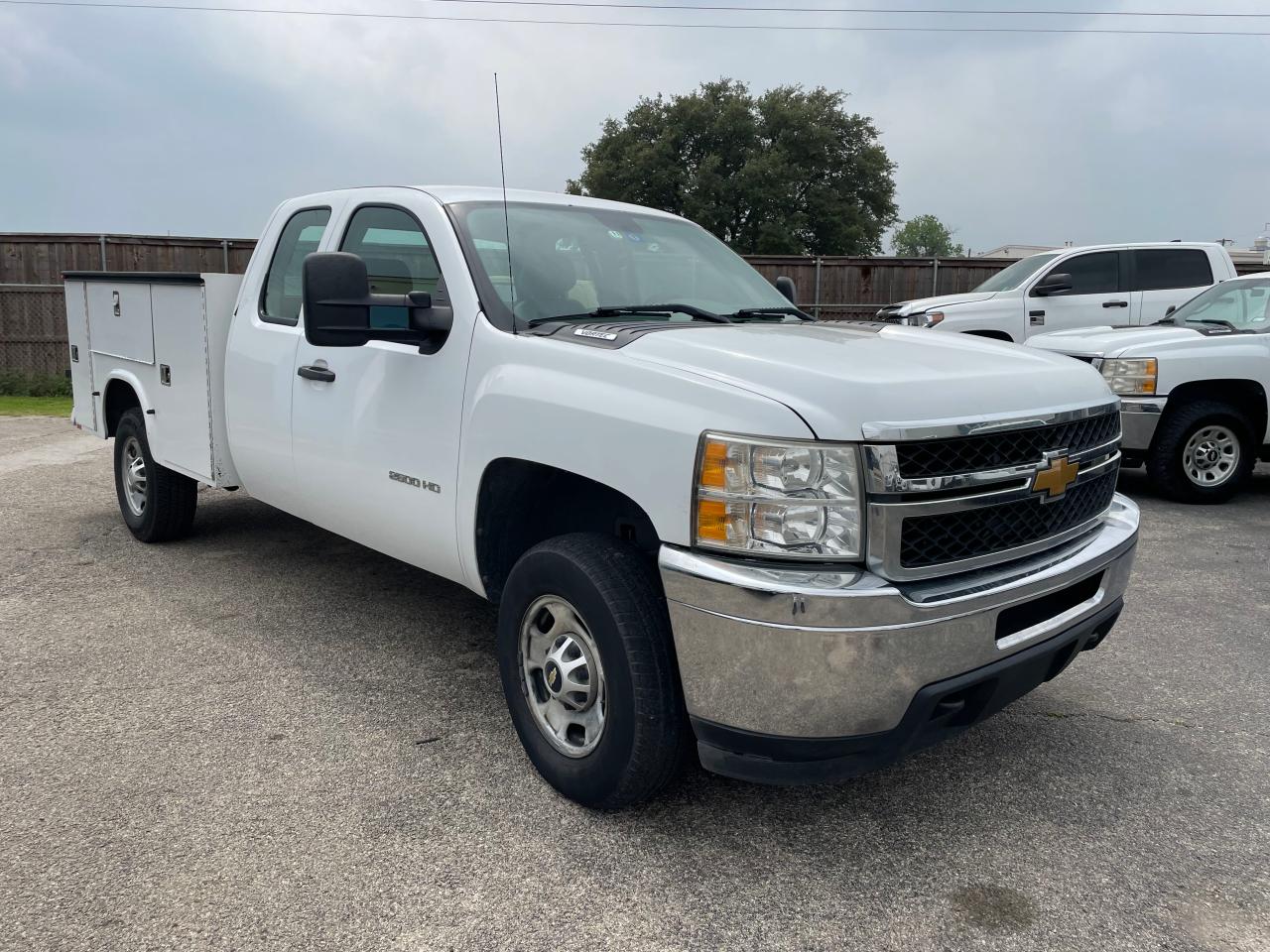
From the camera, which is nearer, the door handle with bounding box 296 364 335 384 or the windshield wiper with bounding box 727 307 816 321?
the windshield wiper with bounding box 727 307 816 321

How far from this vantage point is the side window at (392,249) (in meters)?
3.68

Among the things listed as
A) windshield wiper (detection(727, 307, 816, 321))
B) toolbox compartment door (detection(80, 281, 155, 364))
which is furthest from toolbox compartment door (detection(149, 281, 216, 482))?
windshield wiper (detection(727, 307, 816, 321))

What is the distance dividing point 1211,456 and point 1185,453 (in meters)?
0.23

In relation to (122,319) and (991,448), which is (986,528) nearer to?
(991,448)

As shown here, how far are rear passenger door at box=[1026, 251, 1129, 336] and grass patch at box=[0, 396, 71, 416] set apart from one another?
1184 cm

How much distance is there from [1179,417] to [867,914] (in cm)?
596

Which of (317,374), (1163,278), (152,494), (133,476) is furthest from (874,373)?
(1163,278)

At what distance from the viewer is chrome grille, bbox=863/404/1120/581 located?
2355 millimetres

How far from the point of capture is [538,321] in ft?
10.7

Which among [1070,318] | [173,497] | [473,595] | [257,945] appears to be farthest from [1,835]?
[1070,318]

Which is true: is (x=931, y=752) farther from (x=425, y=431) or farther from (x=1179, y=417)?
(x=1179, y=417)

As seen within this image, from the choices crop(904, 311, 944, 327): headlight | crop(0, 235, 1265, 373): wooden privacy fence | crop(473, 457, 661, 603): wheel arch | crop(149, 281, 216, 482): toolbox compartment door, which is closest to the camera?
crop(473, 457, 661, 603): wheel arch

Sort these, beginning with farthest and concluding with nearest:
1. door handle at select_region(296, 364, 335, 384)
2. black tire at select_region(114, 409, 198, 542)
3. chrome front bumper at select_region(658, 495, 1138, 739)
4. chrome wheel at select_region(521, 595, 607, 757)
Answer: black tire at select_region(114, 409, 198, 542) < door handle at select_region(296, 364, 335, 384) < chrome wheel at select_region(521, 595, 607, 757) < chrome front bumper at select_region(658, 495, 1138, 739)

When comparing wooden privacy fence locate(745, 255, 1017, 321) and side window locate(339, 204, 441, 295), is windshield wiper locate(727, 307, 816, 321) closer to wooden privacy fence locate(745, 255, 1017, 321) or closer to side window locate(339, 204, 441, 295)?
side window locate(339, 204, 441, 295)
